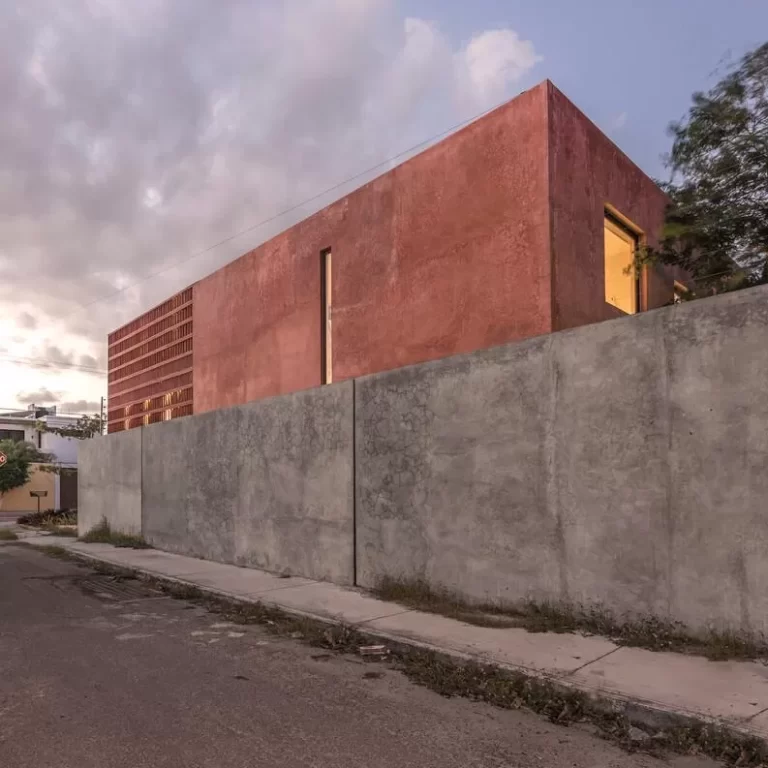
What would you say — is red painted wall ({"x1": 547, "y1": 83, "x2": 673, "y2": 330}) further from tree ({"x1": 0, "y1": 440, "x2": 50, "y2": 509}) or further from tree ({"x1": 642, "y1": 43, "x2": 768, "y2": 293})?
tree ({"x1": 0, "y1": 440, "x2": 50, "y2": 509})

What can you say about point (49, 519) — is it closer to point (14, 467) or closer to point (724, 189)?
point (14, 467)

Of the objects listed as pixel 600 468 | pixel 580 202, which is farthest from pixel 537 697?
pixel 580 202

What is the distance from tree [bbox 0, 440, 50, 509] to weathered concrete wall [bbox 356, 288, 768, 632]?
137ft

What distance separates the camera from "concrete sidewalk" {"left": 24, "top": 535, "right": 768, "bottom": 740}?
4348mm

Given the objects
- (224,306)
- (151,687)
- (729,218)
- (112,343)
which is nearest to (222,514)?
(224,306)

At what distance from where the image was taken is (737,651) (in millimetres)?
5332

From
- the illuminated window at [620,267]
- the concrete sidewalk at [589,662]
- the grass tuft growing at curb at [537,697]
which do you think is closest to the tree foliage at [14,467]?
the concrete sidewalk at [589,662]

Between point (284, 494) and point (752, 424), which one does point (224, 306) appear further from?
point (752, 424)

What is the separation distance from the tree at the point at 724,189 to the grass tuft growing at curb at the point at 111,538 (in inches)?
498

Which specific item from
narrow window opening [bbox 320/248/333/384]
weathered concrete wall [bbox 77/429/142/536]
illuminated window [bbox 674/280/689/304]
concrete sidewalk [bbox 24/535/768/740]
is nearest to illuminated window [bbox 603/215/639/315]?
illuminated window [bbox 674/280/689/304]

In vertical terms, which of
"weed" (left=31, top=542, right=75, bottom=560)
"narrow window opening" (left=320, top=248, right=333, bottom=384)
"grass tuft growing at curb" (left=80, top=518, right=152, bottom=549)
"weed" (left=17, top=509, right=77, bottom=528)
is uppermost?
"narrow window opening" (left=320, top=248, right=333, bottom=384)

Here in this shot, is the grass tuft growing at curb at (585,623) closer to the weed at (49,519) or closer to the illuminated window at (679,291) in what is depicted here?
the illuminated window at (679,291)

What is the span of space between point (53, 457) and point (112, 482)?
3687 centimetres

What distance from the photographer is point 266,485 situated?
1125cm
